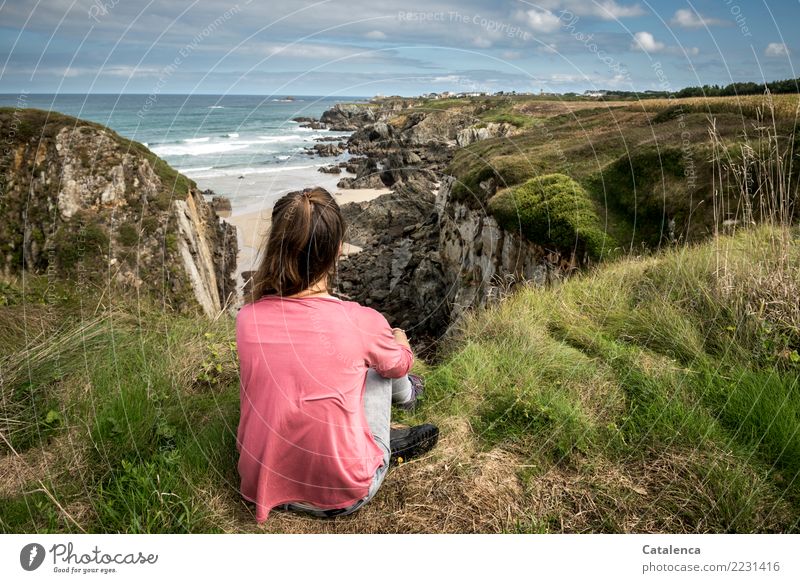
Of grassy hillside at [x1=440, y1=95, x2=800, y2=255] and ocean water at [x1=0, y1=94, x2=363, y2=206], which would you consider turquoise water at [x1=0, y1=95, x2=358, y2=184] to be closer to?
ocean water at [x1=0, y1=94, x2=363, y2=206]

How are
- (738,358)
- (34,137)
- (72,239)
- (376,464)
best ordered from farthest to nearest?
(34,137) → (72,239) → (738,358) → (376,464)

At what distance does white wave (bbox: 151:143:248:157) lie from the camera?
36281mm

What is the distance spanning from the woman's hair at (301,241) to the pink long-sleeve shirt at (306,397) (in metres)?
0.13

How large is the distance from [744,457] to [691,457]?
1.11 ft

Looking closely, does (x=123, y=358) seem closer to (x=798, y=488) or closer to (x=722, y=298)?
(x=798, y=488)

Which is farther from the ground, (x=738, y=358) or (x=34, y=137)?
(x=34, y=137)

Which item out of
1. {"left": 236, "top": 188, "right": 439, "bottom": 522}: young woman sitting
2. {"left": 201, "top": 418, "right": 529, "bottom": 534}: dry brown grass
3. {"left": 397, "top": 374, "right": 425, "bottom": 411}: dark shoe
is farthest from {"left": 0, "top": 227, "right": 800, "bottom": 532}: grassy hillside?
{"left": 236, "top": 188, "right": 439, "bottom": 522}: young woman sitting

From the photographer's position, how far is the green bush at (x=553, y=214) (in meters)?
10.8

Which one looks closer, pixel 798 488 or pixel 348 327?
pixel 348 327

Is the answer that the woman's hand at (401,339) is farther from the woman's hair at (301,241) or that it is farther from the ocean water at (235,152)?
the ocean water at (235,152)

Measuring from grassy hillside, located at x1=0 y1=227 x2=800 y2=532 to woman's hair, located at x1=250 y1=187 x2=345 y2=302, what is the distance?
1422 millimetres

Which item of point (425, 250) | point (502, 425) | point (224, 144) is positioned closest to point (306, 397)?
point (502, 425)

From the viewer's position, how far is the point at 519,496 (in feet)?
10.8

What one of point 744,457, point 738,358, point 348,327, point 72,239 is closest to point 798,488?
point 744,457
